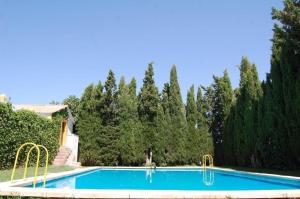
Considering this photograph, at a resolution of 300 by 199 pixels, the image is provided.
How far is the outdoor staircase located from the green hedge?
2.41ft

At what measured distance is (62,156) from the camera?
22797 mm

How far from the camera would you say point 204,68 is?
23328 mm

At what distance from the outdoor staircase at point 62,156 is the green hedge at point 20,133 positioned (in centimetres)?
73

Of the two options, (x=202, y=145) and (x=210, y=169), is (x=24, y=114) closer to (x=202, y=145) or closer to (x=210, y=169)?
(x=210, y=169)

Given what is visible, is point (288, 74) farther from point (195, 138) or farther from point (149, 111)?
point (149, 111)

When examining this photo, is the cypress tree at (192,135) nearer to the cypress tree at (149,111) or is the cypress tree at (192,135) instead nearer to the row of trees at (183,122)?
the row of trees at (183,122)

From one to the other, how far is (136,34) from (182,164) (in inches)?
563

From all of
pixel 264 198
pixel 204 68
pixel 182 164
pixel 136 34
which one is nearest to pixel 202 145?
pixel 182 164

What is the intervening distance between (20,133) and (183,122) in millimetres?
15909

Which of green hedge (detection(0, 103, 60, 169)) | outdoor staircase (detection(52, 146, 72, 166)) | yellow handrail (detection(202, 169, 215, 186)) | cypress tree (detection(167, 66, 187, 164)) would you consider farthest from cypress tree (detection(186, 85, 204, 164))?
green hedge (detection(0, 103, 60, 169))

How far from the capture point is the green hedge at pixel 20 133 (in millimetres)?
15458

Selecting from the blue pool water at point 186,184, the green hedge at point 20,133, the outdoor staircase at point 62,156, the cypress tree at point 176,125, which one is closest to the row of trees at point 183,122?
the cypress tree at point 176,125

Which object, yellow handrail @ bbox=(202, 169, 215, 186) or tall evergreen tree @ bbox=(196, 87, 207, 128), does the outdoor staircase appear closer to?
yellow handrail @ bbox=(202, 169, 215, 186)

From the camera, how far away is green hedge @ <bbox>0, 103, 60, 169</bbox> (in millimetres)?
15458
